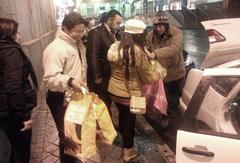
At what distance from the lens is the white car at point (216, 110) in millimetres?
2332

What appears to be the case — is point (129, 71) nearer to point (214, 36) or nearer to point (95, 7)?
point (214, 36)

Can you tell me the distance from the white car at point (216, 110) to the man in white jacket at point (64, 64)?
1.08 metres

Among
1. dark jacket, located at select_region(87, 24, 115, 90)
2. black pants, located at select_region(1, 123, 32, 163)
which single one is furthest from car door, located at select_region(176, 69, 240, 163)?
dark jacket, located at select_region(87, 24, 115, 90)

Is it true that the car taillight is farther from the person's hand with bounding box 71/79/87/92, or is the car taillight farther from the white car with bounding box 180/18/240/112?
the person's hand with bounding box 71/79/87/92

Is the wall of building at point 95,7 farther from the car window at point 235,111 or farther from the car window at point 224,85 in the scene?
the car window at point 235,111

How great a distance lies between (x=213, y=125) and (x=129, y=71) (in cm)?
140

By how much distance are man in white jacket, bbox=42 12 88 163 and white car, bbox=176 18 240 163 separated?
42.4 inches

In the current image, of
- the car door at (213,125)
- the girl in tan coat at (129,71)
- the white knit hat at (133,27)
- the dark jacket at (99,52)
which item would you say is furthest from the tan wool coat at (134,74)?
the car door at (213,125)

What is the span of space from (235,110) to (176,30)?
2.59m

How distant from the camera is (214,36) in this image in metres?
3.47

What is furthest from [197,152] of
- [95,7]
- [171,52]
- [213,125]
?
[95,7]

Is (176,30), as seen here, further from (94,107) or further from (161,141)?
(94,107)

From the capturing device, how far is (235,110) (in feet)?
9.30

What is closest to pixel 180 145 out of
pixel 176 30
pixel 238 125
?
pixel 238 125
